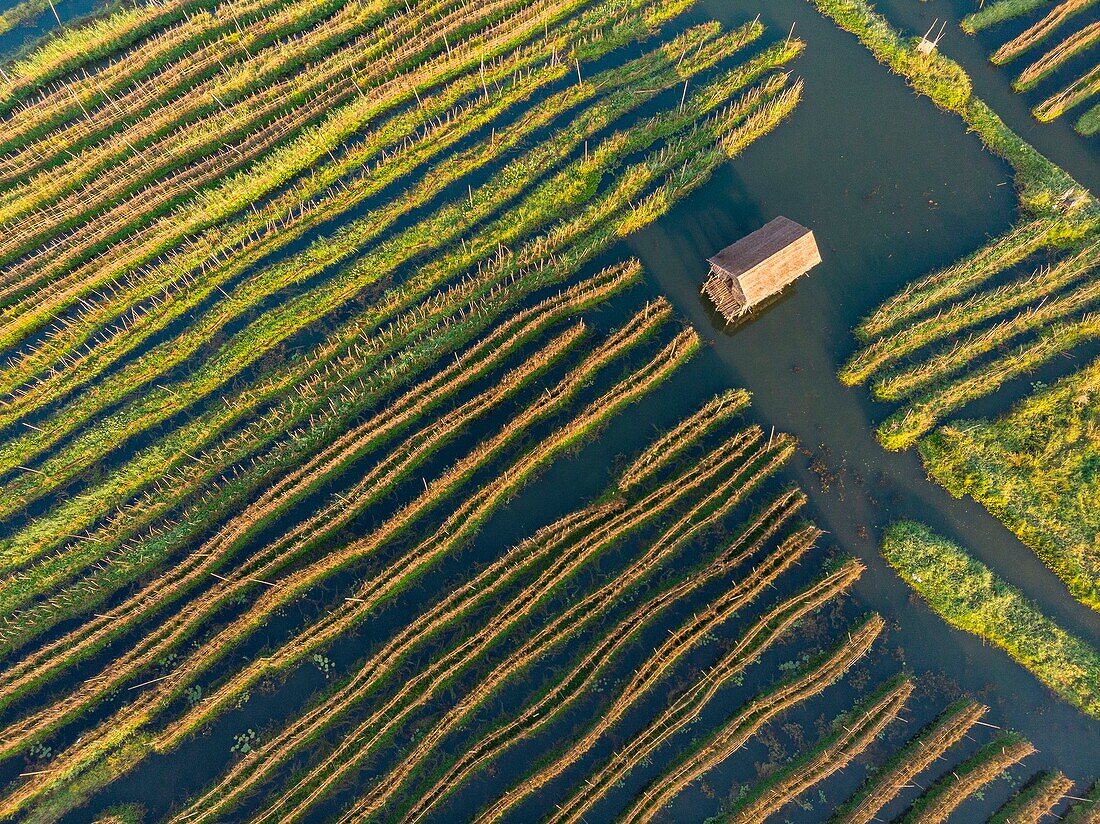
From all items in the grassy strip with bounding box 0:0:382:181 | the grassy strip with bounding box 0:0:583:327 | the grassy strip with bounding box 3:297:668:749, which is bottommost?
the grassy strip with bounding box 3:297:668:749

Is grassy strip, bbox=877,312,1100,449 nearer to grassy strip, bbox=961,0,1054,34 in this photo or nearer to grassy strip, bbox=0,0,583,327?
grassy strip, bbox=961,0,1054,34

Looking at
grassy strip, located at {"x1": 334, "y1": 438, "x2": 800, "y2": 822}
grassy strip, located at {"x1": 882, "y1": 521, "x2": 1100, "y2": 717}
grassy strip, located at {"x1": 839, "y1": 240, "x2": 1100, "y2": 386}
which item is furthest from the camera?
grassy strip, located at {"x1": 839, "y1": 240, "x2": 1100, "y2": 386}

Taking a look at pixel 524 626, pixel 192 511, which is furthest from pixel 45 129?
pixel 524 626

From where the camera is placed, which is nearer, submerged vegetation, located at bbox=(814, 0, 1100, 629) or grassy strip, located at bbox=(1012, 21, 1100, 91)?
submerged vegetation, located at bbox=(814, 0, 1100, 629)

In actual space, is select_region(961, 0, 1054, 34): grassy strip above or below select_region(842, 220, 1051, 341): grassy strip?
above

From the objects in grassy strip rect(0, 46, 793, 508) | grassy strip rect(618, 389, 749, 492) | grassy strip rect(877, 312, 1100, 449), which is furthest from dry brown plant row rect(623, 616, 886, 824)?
grassy strip rect(0, 46, 793, 508)

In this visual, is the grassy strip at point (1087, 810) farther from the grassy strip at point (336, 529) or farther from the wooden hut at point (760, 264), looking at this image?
the grassy strip at point (336, 529)

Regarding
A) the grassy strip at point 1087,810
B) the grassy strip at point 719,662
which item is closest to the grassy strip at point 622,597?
the grassy strip at point 719,662
